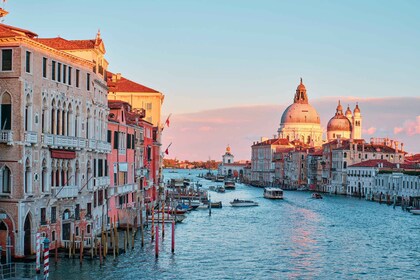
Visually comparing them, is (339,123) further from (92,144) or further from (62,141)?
(62,141)

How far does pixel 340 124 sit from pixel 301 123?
35.8 feet

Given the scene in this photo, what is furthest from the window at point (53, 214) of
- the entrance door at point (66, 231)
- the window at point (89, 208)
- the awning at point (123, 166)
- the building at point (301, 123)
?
the building at point (301, 123)

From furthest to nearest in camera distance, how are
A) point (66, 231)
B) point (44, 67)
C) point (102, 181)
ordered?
point (102, 181), point (66, 231), point (44, 67)

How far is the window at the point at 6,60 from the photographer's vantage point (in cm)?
1897

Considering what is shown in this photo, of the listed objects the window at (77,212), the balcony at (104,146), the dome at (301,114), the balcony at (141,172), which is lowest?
the window at (77,212)

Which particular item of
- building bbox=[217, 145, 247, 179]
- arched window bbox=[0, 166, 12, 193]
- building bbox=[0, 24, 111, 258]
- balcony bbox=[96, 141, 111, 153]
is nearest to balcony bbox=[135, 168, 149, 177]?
balcony bbox=[96, 141, 111, 153]

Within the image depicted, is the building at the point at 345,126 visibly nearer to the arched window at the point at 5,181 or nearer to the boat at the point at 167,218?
the boat at the point at 167,218

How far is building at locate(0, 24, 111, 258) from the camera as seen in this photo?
18.9 meters

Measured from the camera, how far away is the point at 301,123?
120 m

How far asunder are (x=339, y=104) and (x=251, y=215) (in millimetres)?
72303

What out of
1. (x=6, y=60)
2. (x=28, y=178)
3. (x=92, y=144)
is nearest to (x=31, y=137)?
(x=28, y=178)

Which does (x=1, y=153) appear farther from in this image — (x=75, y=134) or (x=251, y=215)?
(x=251, y=215)

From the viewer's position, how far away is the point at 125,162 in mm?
30062

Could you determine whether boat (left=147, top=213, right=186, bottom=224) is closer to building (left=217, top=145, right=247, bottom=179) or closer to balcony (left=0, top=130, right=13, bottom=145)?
balcony (left=0, top=130, right=13, bottom=145)
